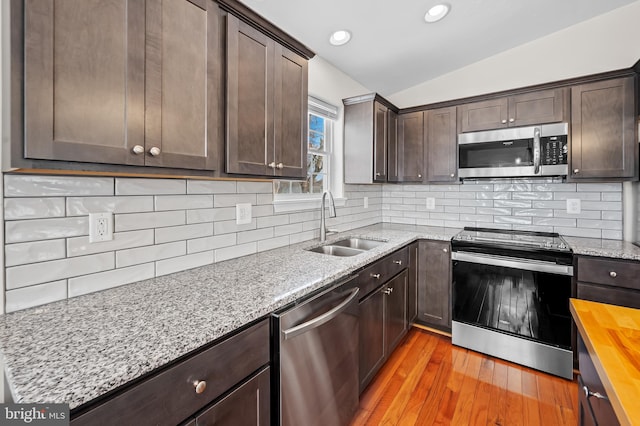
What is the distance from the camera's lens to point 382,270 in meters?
2.04

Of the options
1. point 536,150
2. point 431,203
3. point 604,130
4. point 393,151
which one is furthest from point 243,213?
point 604,130

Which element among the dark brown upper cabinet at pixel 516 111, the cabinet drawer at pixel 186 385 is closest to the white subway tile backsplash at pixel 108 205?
the cabinet drawer at pixel 186 385

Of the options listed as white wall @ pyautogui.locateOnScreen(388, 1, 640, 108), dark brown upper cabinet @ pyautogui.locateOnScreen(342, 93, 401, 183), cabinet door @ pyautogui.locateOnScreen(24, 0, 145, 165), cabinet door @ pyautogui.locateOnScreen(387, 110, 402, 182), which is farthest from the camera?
cabinet door @ pyautogui.locateOnScreen(387, 110, 402, 182)

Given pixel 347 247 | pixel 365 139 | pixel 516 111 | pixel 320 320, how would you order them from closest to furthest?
pixel 320 320 → pixel 347 247 → pixel 516 111 → pixel 365 139

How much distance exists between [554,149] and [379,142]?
4.81 ft

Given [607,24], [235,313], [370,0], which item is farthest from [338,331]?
[607,24]

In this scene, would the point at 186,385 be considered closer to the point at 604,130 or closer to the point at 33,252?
the point at 33,252

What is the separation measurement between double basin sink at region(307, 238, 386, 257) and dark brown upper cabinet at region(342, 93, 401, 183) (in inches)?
24.5

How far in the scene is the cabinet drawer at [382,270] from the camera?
1790 millimetres

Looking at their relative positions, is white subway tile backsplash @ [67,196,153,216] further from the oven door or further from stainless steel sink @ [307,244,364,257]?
the oven door

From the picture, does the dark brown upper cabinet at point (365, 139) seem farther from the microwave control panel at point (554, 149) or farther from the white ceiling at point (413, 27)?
the microwave control panel at point (554, 149)

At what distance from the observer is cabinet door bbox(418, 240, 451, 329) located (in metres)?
2.66

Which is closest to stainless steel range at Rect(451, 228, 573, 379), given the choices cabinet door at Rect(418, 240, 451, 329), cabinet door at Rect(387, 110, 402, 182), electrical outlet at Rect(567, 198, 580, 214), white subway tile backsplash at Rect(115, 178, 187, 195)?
cabinet door at Rect(418, 240, 451, 329)

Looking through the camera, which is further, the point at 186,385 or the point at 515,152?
the point at 515,152
